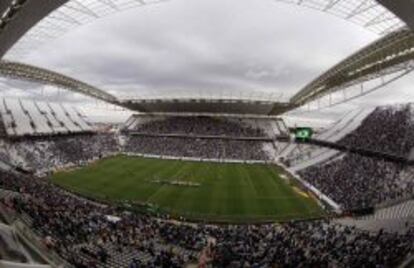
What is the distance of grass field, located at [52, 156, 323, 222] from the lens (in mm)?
40828

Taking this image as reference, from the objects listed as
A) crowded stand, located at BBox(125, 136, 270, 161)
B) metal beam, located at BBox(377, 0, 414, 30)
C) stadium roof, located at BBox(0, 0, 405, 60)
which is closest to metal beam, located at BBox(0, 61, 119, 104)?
crowded stand, located at BBox(125, 136, 270, 161)

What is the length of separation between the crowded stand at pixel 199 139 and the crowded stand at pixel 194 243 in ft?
155

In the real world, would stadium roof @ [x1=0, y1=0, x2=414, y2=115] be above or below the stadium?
above

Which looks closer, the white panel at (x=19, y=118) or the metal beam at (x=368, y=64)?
the metal beam at (x=368, y=64)

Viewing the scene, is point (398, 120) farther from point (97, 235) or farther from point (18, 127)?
point (18, 127)

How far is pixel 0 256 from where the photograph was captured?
1005cm

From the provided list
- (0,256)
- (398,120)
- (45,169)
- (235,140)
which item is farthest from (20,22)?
(235,140)

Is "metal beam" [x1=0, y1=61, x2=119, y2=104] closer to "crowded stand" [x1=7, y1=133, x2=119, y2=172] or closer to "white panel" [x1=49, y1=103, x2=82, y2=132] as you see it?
"white panel" [x1=49, y1=103, x2=82, y2=132]

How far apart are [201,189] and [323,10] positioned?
81.3 ft

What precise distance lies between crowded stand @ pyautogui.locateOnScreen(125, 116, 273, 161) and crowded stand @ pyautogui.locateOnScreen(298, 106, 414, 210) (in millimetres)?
20583

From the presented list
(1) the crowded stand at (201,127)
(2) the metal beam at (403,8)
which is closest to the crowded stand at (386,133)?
(1) the crowded stand at (201,127)

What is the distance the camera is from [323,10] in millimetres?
34000

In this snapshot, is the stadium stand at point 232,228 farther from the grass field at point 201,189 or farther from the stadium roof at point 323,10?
the stadium roof at point 323,10

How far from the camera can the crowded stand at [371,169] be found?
40531 millimetres
